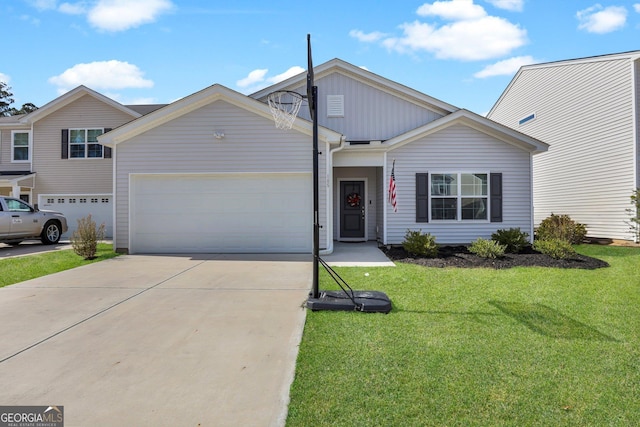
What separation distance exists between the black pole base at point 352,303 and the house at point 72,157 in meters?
13.2

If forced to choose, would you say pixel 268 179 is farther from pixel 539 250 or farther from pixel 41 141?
pixel 41 141

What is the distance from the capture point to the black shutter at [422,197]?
10.9 metres

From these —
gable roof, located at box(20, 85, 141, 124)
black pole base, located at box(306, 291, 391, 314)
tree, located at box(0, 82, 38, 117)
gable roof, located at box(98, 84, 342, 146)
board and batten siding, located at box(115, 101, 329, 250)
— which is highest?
tree, located at box(0, 82, 38, 117)

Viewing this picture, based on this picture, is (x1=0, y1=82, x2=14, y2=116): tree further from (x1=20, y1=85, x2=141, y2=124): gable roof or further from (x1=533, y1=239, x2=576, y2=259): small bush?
(x1=533, y1=239, x2=576, y2=259): small bush

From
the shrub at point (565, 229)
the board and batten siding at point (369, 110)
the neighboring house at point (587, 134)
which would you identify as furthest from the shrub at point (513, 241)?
the board and batten siding at point (369, 110)

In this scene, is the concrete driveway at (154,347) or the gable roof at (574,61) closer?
the concrete driveway at (154,347)

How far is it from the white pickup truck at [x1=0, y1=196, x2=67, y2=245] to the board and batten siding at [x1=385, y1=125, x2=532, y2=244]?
11236 mm

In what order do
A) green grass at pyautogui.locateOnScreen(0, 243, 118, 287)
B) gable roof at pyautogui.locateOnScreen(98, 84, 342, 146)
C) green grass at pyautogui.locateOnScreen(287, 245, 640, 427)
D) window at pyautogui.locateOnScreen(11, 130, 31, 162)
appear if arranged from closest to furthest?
1. green grass at pyautogui.locateOnScreen(287, 245, 640, 427)
2. green grass at pyautogui.locateOnScreen(0, 243, 118, 287)
3. gable roof at pyautogui.locateOnScreen(98, 84, 342, 146)
4. window at pyautogui.locateOnScreen(11, 130, 31, 162)

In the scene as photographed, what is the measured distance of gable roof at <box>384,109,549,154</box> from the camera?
35.0ft

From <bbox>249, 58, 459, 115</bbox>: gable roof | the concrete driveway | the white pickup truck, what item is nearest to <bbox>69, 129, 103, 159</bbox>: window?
the white pickup truck

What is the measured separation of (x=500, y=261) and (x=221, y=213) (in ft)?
23.7

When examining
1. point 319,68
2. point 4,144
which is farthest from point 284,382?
point 4,144

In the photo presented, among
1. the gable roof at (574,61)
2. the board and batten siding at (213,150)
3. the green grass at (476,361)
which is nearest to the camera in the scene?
the green grass at (476,361)

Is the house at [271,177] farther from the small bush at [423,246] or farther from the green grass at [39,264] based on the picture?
the small bush at [423,246]
